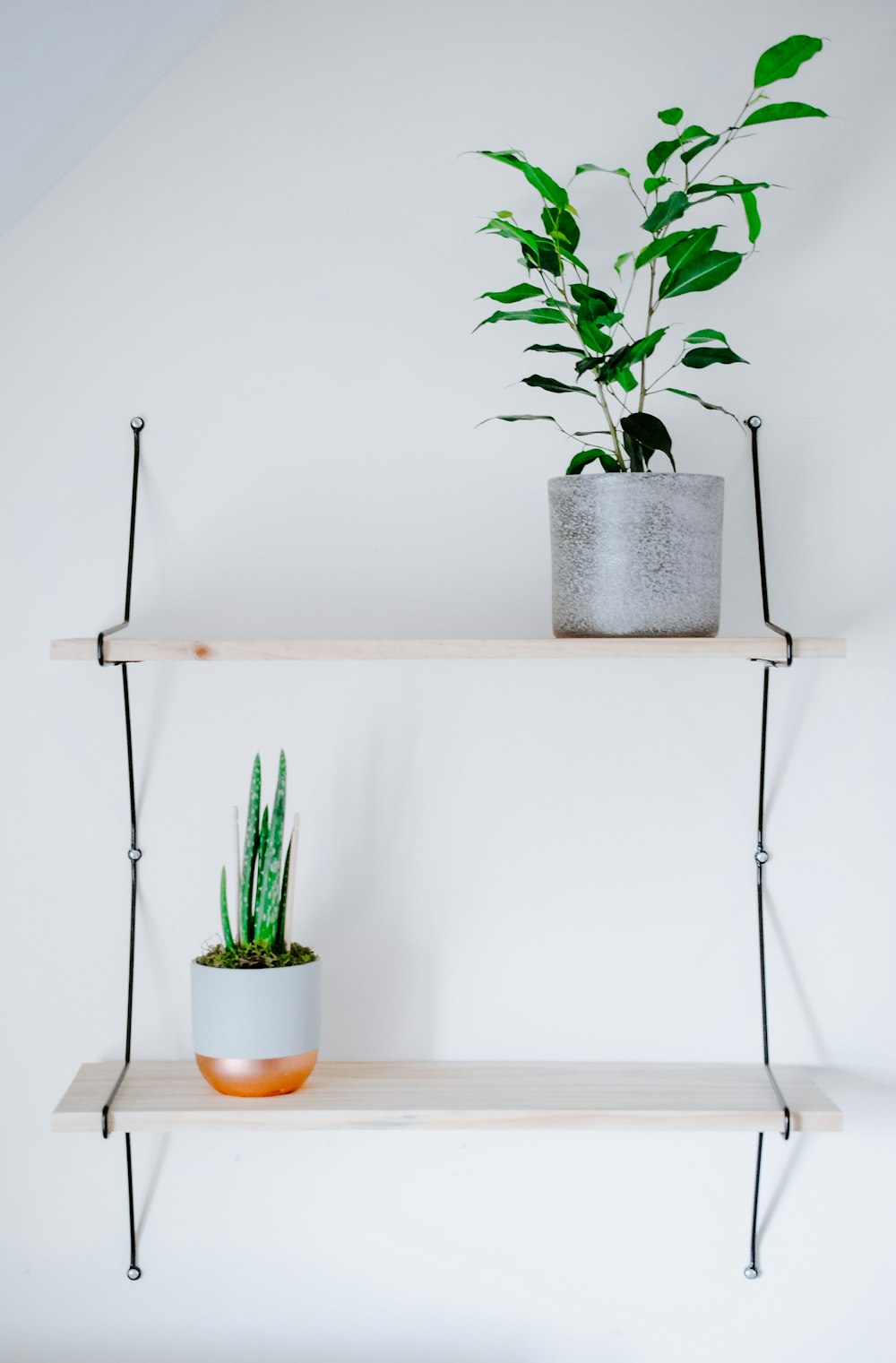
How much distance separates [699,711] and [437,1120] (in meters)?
0.41

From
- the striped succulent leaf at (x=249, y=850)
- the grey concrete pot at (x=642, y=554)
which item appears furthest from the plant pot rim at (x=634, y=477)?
the striped succulent leaf at (x=249, y=850)

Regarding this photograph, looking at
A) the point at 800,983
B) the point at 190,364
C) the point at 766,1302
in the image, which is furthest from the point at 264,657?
the point at 766,1302

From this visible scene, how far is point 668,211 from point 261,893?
0.61 metres

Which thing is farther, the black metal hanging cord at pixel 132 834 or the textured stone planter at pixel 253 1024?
the black metal hanging cord at pixel 132 834

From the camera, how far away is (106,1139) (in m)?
1.03

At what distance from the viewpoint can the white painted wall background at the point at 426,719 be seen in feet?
3.36

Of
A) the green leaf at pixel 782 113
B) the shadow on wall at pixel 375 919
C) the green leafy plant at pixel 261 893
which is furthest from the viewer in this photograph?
the shadow on wall at pixel 375 919

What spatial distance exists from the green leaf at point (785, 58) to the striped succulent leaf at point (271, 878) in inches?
24.5

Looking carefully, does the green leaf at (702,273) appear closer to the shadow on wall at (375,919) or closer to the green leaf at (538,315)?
the green leaf at (538,315)

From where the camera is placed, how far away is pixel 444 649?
0.87 meters

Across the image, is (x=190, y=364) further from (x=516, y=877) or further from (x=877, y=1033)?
(x=877, y=1033)

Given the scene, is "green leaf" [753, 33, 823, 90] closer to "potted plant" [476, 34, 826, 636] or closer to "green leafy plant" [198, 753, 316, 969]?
"potted plant" [476, 34, 826, 636]

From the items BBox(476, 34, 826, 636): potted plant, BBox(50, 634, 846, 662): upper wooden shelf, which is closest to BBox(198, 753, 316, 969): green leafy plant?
BBox(50, 634, 846, 662): upper wooden shelf

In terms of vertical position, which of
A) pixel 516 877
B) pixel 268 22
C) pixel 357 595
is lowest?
pixel 516 877
